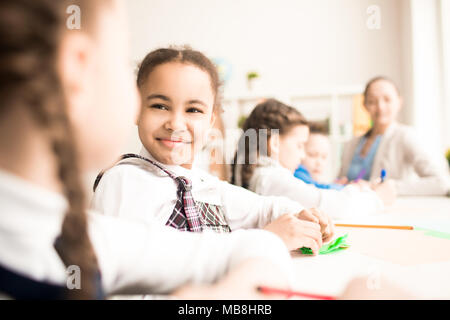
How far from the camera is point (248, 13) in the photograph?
112 inches

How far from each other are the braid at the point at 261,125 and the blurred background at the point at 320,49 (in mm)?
1329

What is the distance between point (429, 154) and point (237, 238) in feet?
4.77

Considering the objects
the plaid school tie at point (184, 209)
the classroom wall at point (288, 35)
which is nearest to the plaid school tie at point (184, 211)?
the plaid school tie at point (184, 209)

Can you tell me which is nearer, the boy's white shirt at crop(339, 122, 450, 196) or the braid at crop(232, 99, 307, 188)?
the braid at crop(232, 99, 307, 188)

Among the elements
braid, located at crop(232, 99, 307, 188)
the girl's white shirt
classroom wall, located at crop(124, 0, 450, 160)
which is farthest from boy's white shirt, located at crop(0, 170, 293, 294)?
classroom wall, located at crop(124, 0, 450, 160)

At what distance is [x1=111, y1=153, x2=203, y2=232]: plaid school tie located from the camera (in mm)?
530

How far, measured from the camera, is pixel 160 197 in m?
0.52

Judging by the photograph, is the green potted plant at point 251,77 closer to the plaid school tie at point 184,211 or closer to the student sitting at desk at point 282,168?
the student sitting at desk at point 282,168

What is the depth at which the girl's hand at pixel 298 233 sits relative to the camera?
1.67 feet

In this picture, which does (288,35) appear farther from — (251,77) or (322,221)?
(322,221)

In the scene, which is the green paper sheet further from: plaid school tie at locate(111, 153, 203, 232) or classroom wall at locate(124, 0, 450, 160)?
classroom wall at locate(124, 0, 450, 160)

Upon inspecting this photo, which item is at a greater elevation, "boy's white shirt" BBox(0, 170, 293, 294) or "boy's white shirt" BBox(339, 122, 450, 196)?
"boy's white shirt" BBox(339, 122, 450, 196)

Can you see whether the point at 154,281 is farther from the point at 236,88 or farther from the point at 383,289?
the point at 236,88

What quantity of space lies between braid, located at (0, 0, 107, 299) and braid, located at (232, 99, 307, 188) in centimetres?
81
